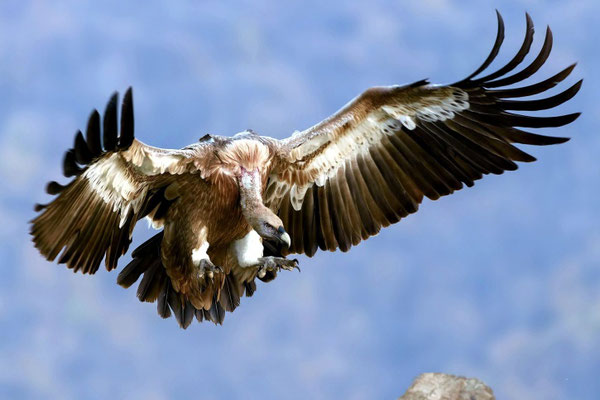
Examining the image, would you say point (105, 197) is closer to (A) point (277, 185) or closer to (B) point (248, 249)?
(B) point (248, 249)

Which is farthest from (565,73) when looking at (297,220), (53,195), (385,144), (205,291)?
(53,195)

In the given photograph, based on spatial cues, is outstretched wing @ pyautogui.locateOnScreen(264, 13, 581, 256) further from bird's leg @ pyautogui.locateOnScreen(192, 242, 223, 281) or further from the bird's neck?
bird's leg @ pyautogui.locateOnScreen(192, 242, 223, 281)

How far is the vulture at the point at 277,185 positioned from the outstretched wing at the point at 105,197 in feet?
0.04

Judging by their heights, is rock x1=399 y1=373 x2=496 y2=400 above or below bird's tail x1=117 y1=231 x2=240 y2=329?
below

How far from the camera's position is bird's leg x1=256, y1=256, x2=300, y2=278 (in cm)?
775

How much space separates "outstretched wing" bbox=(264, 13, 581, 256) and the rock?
1.62 meters

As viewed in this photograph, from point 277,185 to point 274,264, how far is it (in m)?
1.05

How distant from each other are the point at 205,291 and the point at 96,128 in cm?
218

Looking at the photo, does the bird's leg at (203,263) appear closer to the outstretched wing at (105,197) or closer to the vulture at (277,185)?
the vulture at (277,185)

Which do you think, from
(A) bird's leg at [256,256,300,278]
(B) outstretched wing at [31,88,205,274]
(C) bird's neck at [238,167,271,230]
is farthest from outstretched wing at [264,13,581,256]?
(B) outstretched wing at [31,88,205,274]

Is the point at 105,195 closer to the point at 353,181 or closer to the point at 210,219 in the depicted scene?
the point at 210,219

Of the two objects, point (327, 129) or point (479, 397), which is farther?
point (327, 129)

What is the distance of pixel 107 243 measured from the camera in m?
7.90

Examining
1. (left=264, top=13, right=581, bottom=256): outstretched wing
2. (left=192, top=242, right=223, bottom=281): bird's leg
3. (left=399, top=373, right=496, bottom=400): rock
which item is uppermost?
(left=264, top=13, right=581, bottom=256): outstretched wing
